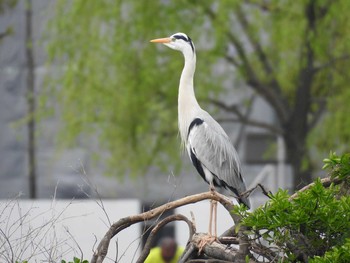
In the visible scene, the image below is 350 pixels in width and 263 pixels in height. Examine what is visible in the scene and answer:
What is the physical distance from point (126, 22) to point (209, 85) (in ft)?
4.81

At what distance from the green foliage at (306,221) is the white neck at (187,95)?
134 inches

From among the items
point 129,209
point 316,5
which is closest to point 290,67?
point 316,5

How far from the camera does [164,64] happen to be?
16.7 metres

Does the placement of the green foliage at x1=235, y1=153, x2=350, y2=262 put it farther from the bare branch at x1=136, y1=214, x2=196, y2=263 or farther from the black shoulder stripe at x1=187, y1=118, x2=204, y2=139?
the black shoulder stripe at x1=187, y1=118, x2=204, y2=139

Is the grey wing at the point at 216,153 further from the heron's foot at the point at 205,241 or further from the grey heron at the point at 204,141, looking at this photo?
the heron's foot at the point at 205,241

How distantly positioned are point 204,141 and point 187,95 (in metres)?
0.33

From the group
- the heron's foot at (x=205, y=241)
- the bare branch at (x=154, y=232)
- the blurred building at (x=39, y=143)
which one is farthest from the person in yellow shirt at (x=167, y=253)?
the blurred building at (x=39, y=143)

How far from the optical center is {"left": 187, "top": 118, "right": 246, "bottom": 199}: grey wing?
7.85 meters

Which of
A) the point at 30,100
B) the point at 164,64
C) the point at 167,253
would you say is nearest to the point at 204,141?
the point at 167,253

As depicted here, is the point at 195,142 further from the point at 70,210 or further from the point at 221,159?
the point at 70,210

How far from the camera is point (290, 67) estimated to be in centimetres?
1727

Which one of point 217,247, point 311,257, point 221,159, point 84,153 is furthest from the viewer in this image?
point 84,153

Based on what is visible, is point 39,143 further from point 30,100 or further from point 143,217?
point 143,217

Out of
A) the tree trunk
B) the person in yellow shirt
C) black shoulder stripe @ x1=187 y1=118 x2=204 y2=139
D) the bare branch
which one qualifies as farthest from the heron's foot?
the tree trunk
